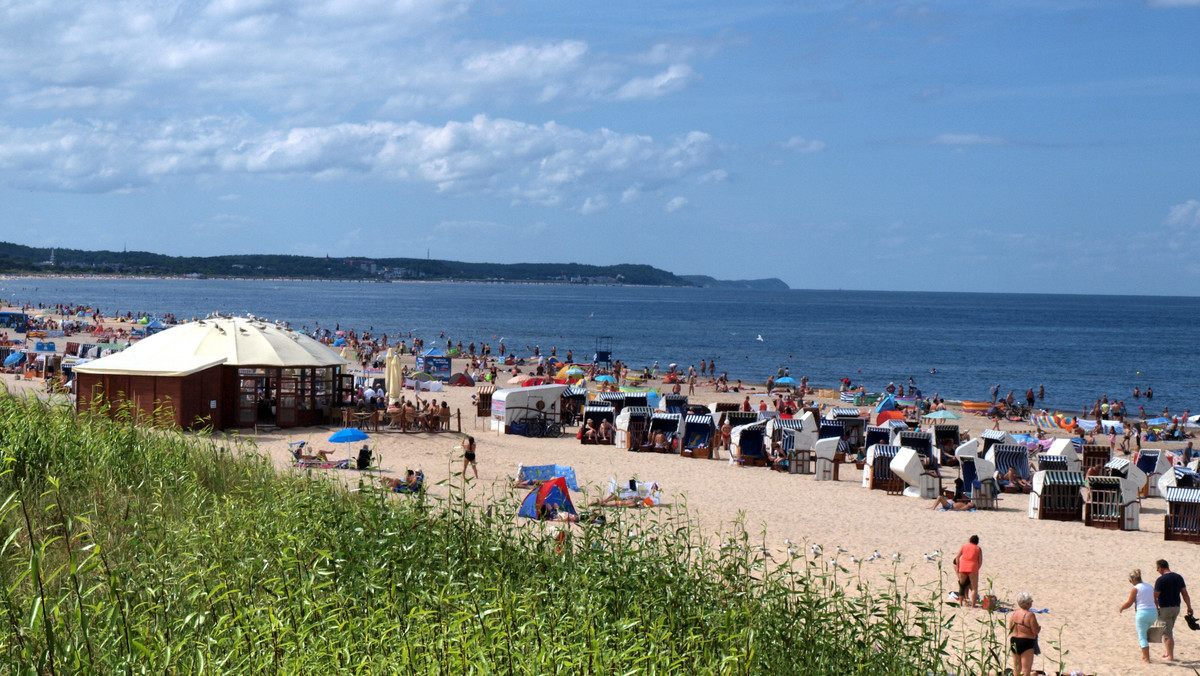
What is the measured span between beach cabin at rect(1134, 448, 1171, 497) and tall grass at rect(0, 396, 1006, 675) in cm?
1516

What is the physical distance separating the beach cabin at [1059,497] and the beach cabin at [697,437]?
7619 mm

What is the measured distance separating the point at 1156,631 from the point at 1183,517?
6.74m

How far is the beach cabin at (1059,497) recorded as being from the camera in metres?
17.2

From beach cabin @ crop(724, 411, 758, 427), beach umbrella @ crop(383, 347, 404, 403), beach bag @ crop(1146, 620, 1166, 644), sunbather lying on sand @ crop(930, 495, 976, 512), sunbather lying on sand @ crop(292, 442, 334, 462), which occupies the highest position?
beach umbrella @ crop(383, 347, 404, 403)

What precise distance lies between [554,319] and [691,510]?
104596 millimetres

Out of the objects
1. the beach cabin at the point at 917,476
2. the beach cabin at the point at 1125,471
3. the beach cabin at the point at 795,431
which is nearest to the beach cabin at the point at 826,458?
the beach cabin at the point at 795,431

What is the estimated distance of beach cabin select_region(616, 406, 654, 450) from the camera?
23312 mm

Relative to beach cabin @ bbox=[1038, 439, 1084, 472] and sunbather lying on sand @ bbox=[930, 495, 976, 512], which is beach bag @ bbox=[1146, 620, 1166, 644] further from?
beach cabin @ bbox=[1038, 439, 1084, 472]

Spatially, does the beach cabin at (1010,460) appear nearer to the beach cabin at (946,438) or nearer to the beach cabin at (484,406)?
the beach cabin at (946,438)

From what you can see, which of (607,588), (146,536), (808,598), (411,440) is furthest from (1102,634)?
(411,440)

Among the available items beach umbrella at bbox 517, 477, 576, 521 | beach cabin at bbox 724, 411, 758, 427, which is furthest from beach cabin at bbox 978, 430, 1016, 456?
beach umbrella at bbox 517, 477, 576, 521

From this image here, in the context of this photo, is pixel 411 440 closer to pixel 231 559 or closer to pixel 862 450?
pixel 862 450

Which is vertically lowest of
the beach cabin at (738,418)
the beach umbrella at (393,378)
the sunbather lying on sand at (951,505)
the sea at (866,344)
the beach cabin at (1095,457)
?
the sea at (866,344)

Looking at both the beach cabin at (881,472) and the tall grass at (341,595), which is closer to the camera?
the tall grass at (341,595)
